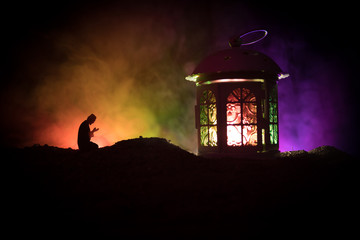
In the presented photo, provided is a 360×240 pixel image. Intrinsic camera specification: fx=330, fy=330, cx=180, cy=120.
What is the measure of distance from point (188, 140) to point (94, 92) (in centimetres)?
461

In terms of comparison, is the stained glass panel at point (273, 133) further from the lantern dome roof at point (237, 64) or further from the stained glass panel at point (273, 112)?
the lantern dome roof at point (237, 64)

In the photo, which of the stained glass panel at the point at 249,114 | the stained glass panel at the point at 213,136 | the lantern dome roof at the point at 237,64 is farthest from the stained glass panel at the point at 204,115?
the stained glass panel at the point at 249,114

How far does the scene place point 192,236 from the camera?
4.72 metres

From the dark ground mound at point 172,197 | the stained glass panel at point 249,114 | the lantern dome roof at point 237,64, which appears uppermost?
the lantern dome roof at point 237,64

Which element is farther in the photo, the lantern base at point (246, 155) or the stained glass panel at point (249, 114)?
the stained glass panel at point (249, 114)

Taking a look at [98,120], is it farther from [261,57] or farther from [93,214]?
[93,214]

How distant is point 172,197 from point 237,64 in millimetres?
5579

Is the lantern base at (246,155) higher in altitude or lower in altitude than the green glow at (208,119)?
lower

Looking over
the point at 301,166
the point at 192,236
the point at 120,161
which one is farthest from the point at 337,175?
the point at 120,161

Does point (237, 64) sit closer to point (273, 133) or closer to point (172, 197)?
point (273, 133)

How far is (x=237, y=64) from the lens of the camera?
10156 mm

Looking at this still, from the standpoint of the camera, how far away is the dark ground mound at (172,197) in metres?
4.98

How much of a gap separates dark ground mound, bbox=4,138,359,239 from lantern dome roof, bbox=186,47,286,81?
124 inches

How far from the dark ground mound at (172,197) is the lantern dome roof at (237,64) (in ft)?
10.3
